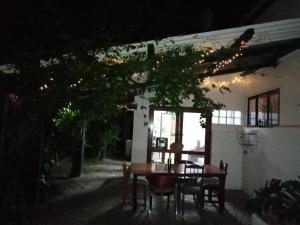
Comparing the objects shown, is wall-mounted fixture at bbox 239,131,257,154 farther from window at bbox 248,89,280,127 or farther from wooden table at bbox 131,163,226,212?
wooden table at bbox 131,163,226,212

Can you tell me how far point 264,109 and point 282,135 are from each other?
53.7 inches

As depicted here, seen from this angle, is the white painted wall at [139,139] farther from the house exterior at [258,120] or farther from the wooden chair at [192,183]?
the wooden chair at [192,183]

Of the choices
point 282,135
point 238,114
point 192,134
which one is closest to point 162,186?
point 282,135

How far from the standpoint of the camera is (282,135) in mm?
6023

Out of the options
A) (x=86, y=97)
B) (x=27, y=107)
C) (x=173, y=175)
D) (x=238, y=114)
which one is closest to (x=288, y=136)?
(x=173, y=175)

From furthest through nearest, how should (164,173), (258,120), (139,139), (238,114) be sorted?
(238,114) → (139,139) → (258,120) → (164,173)

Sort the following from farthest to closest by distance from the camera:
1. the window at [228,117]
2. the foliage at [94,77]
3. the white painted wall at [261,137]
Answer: the window at [228,117], the white painted wall at [261,137], the foliage at [94,77]

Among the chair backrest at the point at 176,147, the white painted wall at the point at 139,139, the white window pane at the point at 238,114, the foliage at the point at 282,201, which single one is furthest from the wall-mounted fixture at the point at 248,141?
the foliage at the point at 282,201

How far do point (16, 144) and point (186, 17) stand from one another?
5.26 metres

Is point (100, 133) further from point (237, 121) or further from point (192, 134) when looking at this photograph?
point (237, 121)

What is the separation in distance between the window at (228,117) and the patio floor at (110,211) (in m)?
1.86

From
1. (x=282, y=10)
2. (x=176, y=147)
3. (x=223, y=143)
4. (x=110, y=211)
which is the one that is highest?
(x=282, y=10)

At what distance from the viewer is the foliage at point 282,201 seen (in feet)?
12.3

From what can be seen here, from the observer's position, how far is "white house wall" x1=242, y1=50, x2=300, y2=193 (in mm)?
5504
